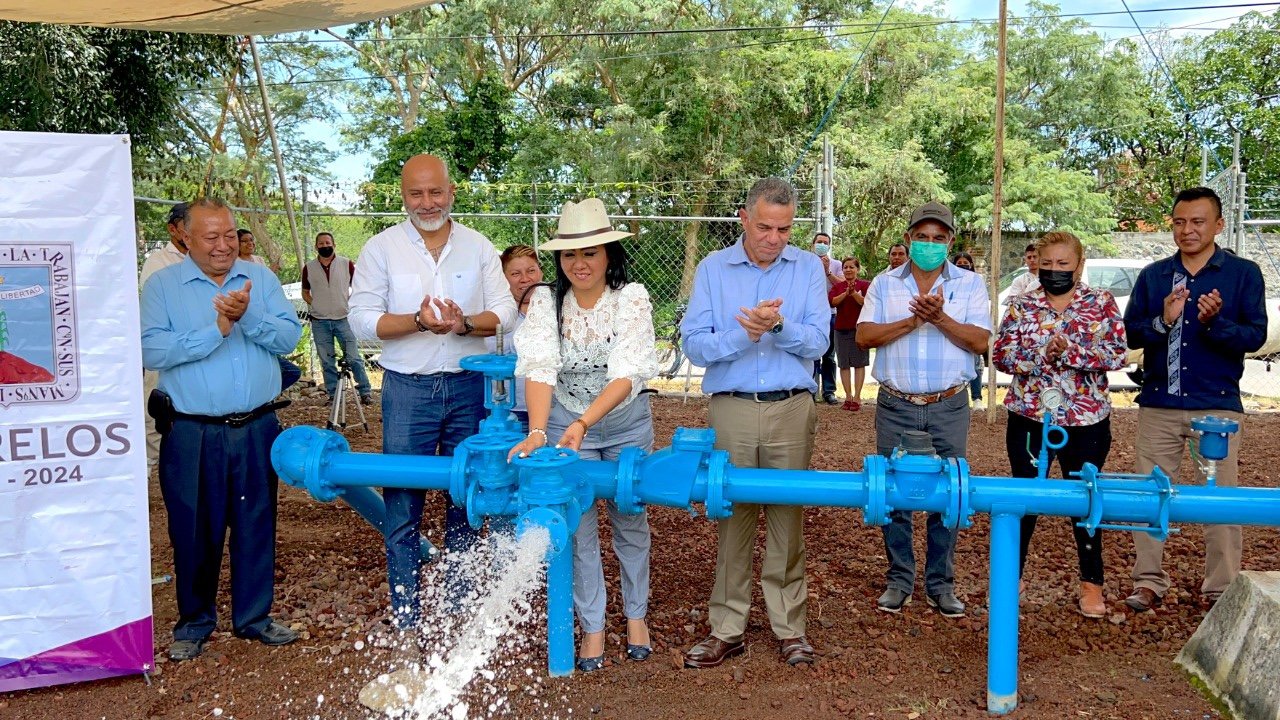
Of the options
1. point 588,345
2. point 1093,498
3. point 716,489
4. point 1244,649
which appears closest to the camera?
point 1093,498

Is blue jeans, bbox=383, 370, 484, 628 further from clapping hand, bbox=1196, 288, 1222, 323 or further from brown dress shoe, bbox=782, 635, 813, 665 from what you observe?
clapping hand, bbox=1196, 288, 1222, 323

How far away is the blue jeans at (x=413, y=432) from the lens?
3.65 m

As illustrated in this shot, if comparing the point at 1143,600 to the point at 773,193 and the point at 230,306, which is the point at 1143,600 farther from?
the point at 230,306

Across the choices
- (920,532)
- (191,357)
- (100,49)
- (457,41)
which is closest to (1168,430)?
(920,532)

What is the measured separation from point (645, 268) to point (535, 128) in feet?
24.6

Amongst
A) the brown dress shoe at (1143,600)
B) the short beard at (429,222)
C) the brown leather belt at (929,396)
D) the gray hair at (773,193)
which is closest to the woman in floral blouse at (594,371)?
the gray hair at (773,193)

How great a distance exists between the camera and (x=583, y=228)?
3.19 metres

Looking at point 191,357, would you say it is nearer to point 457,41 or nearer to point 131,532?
point 131,532

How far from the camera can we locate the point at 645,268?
1383cm

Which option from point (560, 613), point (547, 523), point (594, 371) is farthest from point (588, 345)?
point (560, 613)

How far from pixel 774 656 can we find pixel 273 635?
1.99m

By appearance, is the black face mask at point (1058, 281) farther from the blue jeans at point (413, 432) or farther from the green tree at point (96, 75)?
the green tree at point (96, 75)

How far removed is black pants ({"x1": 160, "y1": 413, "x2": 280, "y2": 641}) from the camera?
3480 mm

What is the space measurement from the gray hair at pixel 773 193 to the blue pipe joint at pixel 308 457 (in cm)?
166
